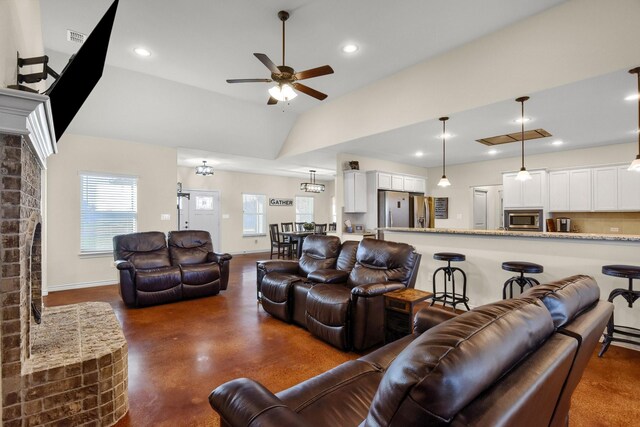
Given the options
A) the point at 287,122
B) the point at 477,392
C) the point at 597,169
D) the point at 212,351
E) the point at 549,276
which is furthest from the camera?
the point at 287,122

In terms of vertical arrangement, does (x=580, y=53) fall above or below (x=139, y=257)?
above

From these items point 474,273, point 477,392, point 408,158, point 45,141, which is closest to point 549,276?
point 474,273

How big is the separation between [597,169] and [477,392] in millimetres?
6769

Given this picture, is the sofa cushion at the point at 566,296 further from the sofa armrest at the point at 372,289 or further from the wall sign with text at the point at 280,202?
the wall sign with text at the point at 280,202

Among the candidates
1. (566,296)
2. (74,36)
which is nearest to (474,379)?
(566,296)

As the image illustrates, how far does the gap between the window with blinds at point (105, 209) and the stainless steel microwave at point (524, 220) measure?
7518 mm

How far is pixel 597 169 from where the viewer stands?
549 cm

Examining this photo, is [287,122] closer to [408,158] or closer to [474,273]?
[408,158]

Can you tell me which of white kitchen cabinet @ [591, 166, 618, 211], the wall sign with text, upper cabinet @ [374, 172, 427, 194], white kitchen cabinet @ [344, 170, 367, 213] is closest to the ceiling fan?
white kitchen cabinet @ [344, 170, 367, 213]

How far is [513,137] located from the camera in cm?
514

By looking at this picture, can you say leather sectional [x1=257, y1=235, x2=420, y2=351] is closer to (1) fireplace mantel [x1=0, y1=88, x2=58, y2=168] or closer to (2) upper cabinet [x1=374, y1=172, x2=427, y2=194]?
(1) fireplace mantel [x1=0, y1=88, x2=58, y2=168]

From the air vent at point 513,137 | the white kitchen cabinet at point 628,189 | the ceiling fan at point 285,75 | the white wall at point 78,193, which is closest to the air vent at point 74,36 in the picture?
the ceiling fan at point 285,75

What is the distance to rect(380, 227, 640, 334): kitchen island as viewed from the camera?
2.97 metres

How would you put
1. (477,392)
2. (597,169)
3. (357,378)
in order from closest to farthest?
(477,392) < (357,378) < (597,169)
